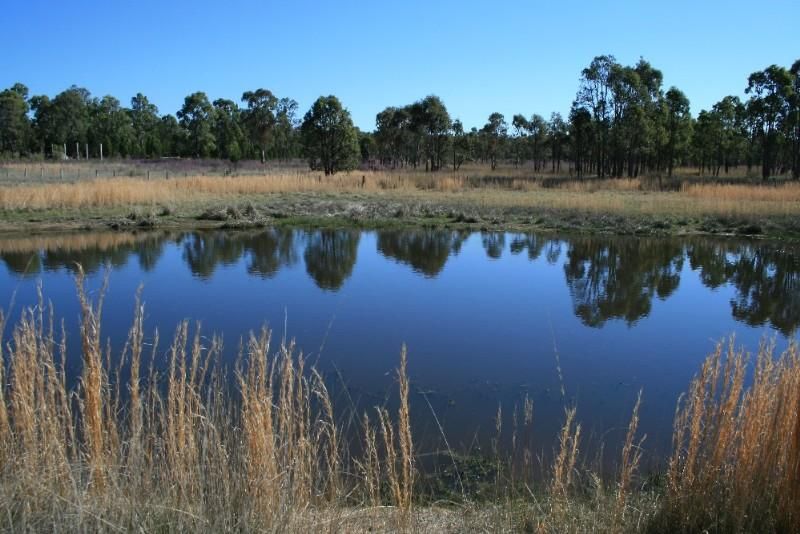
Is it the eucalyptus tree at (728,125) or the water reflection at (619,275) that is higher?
the eucalyptus tree at (728,125)

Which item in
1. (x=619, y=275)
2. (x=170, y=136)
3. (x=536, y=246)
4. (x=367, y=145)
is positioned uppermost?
(x=170, y=136)

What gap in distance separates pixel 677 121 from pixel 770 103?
224 inches

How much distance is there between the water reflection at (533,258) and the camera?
11359mm

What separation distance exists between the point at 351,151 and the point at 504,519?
123ft

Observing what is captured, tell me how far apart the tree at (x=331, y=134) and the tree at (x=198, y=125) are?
2825cm

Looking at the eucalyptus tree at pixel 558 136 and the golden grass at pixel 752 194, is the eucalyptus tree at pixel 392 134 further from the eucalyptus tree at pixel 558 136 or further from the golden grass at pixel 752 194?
the golden grass at pixel 752 194

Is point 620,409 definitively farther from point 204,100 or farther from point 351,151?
point 204,100

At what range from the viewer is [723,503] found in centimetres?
312

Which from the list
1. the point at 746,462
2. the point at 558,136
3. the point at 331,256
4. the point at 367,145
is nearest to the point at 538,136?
the point at 558,136

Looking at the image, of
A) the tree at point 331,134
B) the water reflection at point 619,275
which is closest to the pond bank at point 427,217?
the water reflection at point 619,275

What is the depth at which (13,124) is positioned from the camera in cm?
6075

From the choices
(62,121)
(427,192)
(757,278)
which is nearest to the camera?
(757,278)

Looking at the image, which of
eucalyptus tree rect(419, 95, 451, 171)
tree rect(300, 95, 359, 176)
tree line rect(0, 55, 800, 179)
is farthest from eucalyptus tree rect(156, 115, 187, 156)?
tree rect(300, 95, 359, 176)

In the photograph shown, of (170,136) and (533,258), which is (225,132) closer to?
(170,136)
